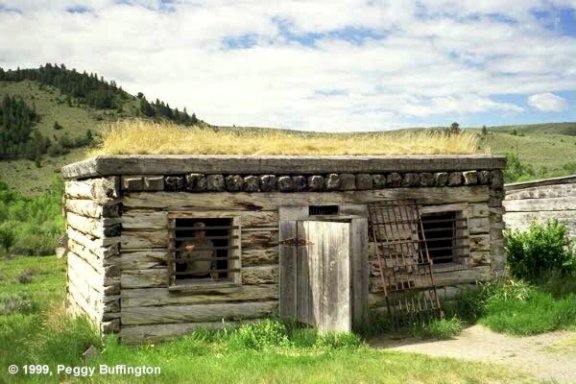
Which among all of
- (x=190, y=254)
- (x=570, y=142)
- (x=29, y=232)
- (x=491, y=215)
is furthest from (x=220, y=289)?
(x=570, y=142)

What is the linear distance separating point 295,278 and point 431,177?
3176 mm

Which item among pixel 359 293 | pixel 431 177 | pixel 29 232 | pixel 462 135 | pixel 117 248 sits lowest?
pixel 29 232

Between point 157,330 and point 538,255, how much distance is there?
7771 millimetres

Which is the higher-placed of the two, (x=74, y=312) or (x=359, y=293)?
(x=359, y=293)

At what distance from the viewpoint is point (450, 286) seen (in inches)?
447

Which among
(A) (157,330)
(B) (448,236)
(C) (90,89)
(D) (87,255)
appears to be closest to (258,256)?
(A) (157,330)

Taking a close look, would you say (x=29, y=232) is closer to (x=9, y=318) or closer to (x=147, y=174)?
(x=9, y=318)

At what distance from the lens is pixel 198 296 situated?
973cm

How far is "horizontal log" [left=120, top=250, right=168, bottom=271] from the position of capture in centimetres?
936

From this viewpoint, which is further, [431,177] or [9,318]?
[9,318]

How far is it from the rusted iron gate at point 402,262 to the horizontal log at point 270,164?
A: 0.70 metres

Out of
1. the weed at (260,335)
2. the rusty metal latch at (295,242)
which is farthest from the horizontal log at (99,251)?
the rusty metal latch at (295,242)

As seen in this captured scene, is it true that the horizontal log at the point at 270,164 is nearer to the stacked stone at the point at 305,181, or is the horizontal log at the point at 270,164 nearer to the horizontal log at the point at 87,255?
the stacked stone at the point at 305,181

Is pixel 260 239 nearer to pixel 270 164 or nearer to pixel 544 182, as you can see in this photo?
pixel 270 164
